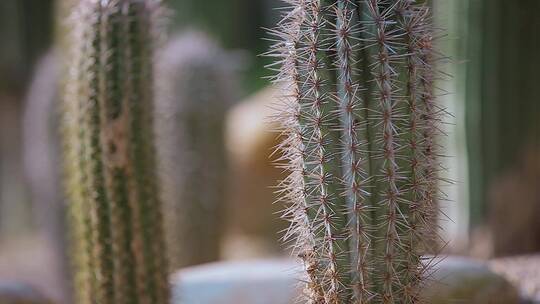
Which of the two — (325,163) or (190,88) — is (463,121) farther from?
(325,163)

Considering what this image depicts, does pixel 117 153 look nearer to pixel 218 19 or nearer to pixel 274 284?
pixel 274 284

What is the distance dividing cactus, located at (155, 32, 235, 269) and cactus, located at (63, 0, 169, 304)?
2128 millimetres

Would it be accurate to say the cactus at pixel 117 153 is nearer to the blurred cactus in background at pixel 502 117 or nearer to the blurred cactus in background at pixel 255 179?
the blurred cactus in background at pixel 502 117

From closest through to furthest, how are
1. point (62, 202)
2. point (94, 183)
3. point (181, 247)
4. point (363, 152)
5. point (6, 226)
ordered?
1. point (363, 152)
2. point (94, 183)
3. point (62, 202)
4. point (181, 247)
5. point (6, 226)

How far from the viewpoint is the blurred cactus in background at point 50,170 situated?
5680mm

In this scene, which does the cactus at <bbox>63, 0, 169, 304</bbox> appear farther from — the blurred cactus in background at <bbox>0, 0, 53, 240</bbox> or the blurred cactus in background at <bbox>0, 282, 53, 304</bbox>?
the blurred cactus in background at <bbox>0, 0, 53, 240</bbox>

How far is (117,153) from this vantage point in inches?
148

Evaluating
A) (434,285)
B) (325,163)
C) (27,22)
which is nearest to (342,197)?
(325,163)

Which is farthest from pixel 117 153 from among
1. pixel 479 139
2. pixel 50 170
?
pixel 479 139

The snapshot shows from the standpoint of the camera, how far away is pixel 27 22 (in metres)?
11.4

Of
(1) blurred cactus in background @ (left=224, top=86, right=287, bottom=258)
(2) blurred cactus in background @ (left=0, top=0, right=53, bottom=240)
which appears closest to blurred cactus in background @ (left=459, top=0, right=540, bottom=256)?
(1) blurred cactus in background @ (left=224, top=86, right=287, bottom=258)

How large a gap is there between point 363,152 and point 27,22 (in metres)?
9.49

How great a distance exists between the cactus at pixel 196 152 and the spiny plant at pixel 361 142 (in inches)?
131

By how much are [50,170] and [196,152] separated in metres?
1.03
